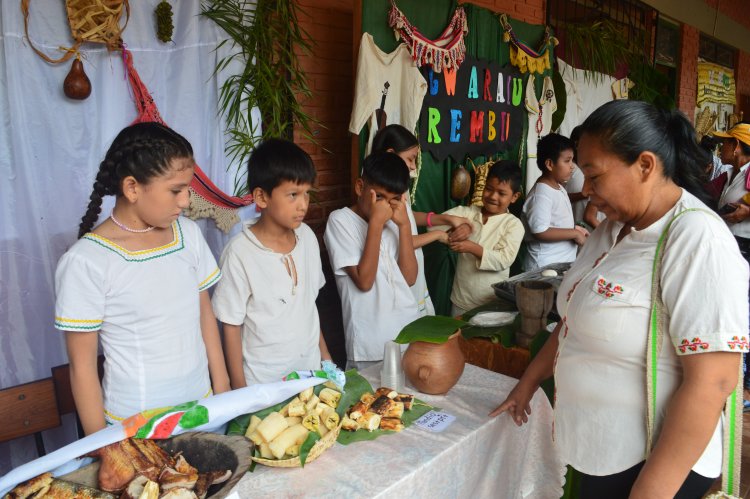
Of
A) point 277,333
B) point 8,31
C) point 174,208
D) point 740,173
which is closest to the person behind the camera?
Result: point 174,208

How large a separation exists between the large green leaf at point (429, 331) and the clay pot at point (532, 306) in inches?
16.2

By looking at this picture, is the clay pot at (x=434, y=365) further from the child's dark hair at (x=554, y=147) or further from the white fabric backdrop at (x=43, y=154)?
the child's dark hair at (x=554, y=147)

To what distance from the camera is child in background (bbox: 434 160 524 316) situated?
9.38 feet

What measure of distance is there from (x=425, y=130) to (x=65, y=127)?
2.10 metres

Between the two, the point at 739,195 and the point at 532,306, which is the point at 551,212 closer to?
the point at 532,306

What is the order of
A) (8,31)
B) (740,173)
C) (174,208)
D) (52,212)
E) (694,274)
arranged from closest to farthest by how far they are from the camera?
(694,274) → (174,208) → (8,31) → (52,212) → (740,173)

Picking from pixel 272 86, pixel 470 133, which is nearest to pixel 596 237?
pixel 272 86

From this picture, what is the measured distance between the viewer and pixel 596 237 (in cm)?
136

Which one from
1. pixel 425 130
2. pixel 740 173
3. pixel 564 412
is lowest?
pixel 564 412

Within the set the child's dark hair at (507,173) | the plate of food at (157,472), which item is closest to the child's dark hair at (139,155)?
the plate of food at (157,472)

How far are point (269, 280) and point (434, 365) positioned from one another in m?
0.60

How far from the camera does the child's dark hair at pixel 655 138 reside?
43.8 inches

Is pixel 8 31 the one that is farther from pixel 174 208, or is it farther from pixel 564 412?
pixel 564 412

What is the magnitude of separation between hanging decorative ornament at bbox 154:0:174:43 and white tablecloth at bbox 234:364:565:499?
5.62ft
